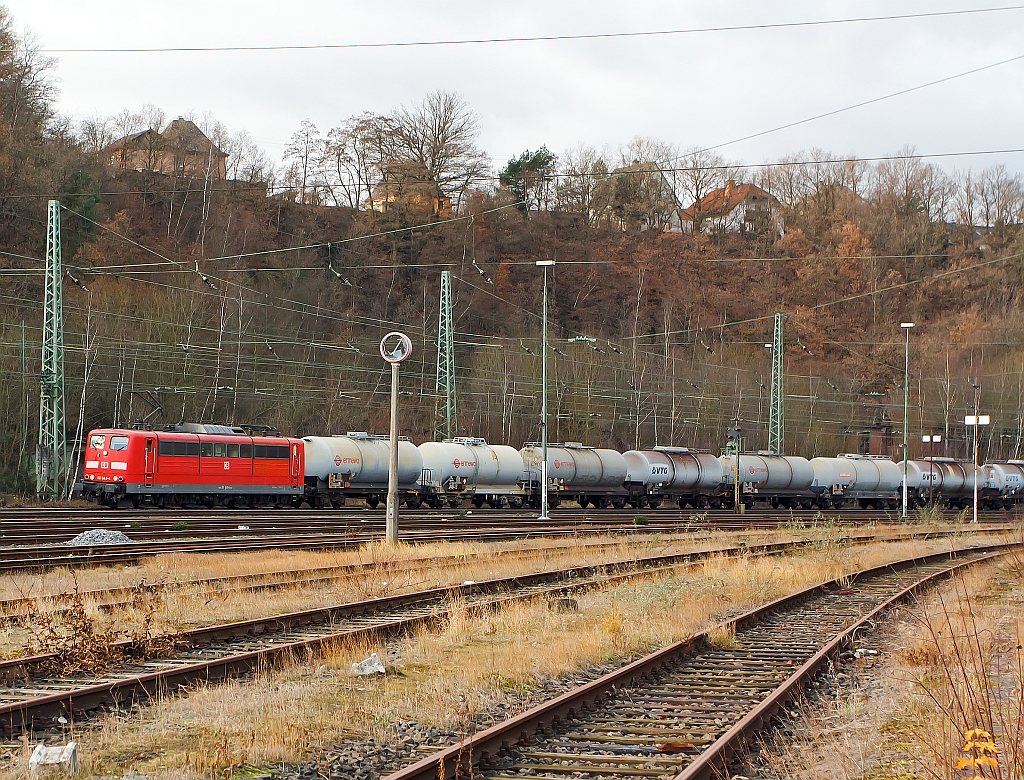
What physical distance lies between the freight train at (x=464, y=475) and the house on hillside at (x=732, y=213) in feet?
116

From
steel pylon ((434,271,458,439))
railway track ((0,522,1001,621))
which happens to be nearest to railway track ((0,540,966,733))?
railway track ((0,522,1001,621))

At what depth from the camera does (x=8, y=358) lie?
45406 mm

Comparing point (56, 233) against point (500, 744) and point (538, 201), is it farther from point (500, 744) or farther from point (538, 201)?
point (538, 201)

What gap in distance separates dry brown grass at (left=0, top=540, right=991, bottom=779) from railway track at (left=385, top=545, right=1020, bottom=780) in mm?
646

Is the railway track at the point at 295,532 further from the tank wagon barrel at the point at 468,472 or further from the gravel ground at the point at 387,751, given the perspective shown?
the gravel ground at the point at 387,751

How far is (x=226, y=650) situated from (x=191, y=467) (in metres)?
28.7

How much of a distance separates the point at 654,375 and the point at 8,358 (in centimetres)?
4320

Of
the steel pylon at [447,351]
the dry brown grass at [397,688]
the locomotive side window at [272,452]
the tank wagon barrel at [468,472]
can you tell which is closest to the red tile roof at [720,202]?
the steel pylon at [447,351]

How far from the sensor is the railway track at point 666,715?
22.8ft

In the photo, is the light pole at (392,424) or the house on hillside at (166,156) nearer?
the light pole at (392,424)

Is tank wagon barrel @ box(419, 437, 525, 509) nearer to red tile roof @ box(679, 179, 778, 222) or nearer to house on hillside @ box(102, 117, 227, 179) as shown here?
house on hillside @ box(102, 117, 227, 179)

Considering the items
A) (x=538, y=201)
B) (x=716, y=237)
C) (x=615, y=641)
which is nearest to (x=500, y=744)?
(x=615, y=641)

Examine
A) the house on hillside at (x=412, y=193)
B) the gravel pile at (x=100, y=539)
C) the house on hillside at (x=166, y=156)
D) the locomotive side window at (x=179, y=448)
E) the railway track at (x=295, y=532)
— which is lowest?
the railway track at (x=295, y=532)

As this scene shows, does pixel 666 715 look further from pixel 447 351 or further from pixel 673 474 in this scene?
pixel 673 474
